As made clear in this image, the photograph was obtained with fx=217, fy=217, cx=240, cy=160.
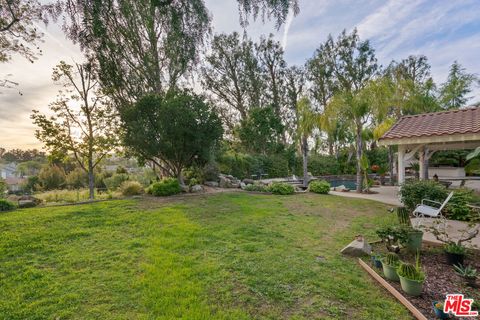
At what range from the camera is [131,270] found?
3.10m

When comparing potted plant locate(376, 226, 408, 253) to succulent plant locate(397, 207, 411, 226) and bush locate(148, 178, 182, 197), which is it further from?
bush locate(148, 178, 182, 197)

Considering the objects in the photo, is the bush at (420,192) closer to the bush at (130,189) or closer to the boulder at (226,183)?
the boulder at (226,183)

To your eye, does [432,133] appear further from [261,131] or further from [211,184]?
[261,131]

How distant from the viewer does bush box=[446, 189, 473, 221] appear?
5.43 metres

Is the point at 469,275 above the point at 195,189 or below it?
below

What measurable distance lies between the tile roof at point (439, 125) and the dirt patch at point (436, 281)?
427cm

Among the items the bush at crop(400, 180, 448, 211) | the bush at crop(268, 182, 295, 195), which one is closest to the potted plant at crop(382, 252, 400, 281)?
the bush at crop(400, 180, 448, 211)

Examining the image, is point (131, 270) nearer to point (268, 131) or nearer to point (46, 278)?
point (46, 278)

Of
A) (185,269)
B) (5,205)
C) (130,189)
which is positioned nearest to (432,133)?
(185,269)

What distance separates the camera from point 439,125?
7.00m

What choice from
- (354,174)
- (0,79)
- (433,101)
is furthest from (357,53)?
(0,79)

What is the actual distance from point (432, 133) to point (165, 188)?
9648mm

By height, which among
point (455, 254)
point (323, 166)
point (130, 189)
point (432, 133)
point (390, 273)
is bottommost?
point (390, 273)

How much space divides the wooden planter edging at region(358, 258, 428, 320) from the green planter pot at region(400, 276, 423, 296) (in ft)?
0.39
